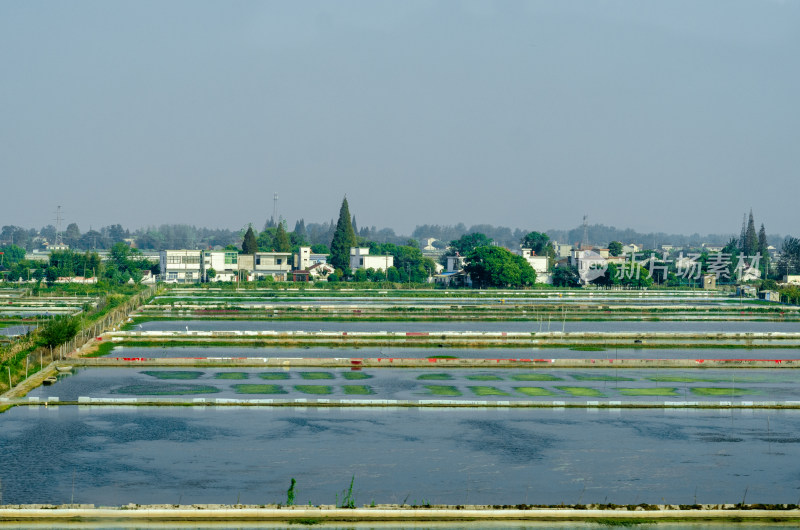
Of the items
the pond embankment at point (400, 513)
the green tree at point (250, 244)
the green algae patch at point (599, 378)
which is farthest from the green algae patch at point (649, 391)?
the green tree at point (250, 244)


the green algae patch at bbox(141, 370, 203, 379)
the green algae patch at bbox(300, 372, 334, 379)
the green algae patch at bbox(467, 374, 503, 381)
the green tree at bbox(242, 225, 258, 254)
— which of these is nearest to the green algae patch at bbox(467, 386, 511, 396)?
the green algae patch at bbox(467, 374, 503, 381)

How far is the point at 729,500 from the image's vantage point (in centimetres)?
2450

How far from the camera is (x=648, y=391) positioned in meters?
39.2

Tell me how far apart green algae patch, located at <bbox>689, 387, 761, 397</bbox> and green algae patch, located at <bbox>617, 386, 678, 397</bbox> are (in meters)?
0.95

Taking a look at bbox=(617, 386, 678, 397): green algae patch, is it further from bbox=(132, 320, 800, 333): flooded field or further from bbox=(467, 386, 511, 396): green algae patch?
bbox=(132, 320, 800, 333): flooded field

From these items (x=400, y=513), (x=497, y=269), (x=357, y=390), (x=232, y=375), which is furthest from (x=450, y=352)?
(x=497, y=269)

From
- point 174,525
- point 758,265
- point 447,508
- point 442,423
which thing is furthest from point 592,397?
point 758,265

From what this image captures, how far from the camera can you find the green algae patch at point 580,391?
3812 cm

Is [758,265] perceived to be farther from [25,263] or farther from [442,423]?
[442,423]

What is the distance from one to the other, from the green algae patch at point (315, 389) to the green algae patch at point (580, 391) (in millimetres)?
9403

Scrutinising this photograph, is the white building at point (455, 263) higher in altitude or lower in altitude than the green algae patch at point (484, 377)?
higher

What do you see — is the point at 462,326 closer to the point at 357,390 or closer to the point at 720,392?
the point at 720,392

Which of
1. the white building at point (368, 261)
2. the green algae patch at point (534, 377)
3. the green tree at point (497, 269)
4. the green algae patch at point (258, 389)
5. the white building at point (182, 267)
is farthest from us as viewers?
the white building at point (368, 261)

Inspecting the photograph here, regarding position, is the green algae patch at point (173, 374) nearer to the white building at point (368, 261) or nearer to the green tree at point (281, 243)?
the white building at point (368, 261)
